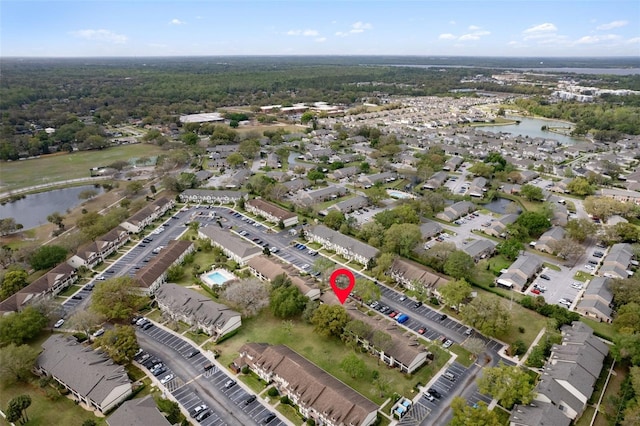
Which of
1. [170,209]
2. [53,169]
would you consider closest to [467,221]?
[170,209]

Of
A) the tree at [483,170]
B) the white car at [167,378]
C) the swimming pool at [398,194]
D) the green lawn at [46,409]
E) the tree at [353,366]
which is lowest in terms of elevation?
the green lawn at [46,409]

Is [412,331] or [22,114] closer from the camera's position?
[412,331]

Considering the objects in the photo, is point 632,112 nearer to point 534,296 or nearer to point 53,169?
point 534,296

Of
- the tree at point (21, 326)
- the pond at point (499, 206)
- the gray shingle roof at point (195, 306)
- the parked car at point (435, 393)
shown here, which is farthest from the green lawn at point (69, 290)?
the pond at point (499, 206)

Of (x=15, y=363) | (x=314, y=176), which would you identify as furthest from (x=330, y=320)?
(x=314, y=176)

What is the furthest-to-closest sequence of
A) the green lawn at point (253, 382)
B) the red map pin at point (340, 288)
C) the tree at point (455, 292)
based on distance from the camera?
the red map pin at point (340, 288), the tree at point (455, 292), the green lawn at point (253, 382)

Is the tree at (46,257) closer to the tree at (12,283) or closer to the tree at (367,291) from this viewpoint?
the tree at (12,283)

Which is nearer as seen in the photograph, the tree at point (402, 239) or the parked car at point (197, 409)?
the parked car at point (197, 409)

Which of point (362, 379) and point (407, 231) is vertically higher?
point (407, 231)
